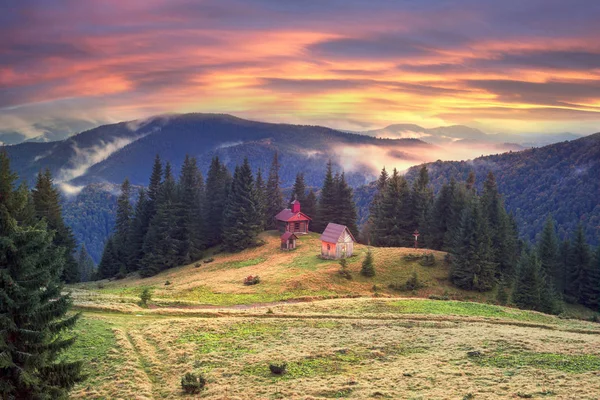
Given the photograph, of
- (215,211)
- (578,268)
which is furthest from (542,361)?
(215,211)

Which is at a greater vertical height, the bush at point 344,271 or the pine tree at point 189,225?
the pine tree at point 189,225

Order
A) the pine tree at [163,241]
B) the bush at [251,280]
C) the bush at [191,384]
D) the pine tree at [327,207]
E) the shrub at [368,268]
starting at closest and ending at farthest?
the bush at [191,384], the bush at [251,280], the shrub at [368,268], the pine tree at [163,241], the pine tree at [327,207]

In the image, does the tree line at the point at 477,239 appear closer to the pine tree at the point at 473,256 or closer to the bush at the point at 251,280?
the pine tree at the point at 473,256

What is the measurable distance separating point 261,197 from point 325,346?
60.9m

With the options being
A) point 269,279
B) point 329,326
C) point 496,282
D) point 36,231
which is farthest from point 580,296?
point 36,231

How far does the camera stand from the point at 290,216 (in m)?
84.6

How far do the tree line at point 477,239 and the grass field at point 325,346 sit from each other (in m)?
11.7

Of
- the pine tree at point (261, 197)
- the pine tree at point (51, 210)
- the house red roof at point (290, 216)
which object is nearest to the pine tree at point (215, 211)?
the pine tree at point (261, 197)

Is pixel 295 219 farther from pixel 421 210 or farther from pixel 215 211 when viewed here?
pixel 421 210

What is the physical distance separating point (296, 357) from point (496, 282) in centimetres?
4285

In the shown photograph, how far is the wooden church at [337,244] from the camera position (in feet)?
217

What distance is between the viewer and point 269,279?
57344 millimetres

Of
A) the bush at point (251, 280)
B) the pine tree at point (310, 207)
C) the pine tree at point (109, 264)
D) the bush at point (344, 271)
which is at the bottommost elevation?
the pine tree at point (109, 264)

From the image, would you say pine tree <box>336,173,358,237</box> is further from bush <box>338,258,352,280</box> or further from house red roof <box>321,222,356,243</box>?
bush <box>338,258,352,280</box>
